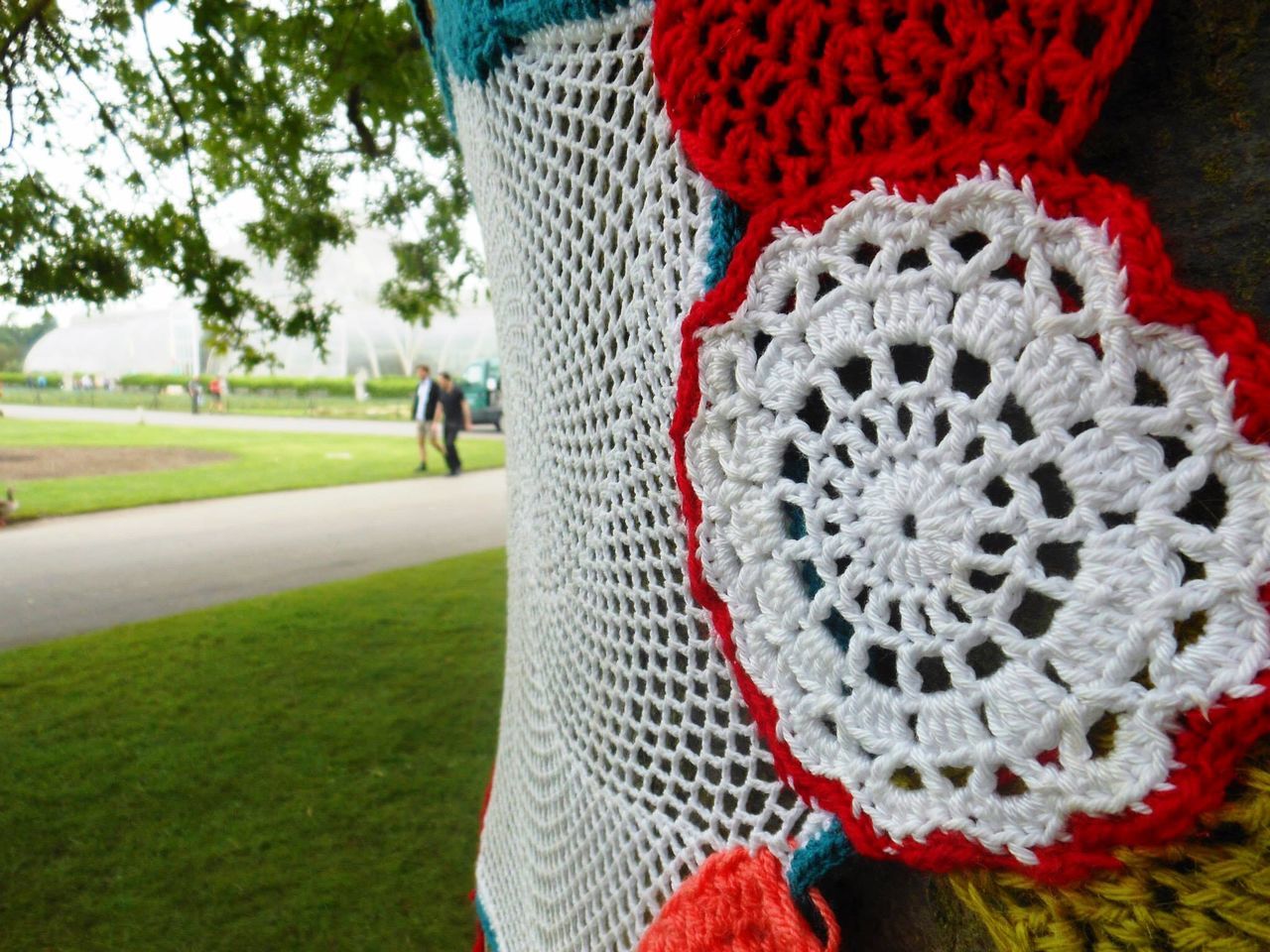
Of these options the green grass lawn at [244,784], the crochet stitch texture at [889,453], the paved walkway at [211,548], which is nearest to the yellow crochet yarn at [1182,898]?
the crochet stitch texture at [889,453]

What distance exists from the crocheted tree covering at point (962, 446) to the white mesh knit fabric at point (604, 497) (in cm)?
6

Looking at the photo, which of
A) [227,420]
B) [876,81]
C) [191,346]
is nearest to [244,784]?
[876,81]

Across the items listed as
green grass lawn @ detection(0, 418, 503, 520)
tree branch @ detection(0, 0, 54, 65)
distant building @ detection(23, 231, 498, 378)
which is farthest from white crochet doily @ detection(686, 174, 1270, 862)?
distant building @ detection(23, 231, 498, 378)

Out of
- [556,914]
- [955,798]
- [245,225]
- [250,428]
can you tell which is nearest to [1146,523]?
[955,798]

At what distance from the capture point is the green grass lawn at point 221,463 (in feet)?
35.6

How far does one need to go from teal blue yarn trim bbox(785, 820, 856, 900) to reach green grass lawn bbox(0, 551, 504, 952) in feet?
7.75

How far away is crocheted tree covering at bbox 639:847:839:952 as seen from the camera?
0.62 m

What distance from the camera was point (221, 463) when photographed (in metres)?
14.4

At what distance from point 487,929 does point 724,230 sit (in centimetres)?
91

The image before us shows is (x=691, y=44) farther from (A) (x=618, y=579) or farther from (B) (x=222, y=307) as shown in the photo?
(B) (x=222, y=307)

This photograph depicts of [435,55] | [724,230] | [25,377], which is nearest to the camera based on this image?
[724,230]

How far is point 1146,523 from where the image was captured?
45 cm

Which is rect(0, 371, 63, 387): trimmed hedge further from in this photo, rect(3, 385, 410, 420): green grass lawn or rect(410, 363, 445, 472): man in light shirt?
rect(410, 363, 445, 472): man in light shirt

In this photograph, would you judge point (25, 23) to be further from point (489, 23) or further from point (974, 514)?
point (974, 514)
